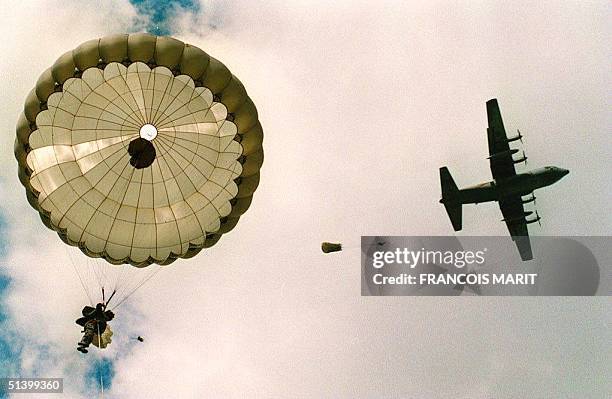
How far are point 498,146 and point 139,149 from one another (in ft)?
80.4

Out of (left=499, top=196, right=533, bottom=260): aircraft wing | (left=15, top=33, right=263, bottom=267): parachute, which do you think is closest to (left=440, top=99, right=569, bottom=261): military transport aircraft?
(left=499, top=196, right=533, bottom=260): aircraft wing

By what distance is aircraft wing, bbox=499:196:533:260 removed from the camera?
49.3 metres

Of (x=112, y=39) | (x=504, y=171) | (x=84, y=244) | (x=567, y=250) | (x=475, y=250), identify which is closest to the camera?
(x=112, y=39)

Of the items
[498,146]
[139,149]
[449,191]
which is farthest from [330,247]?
[498,146]

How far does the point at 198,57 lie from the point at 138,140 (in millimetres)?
3893

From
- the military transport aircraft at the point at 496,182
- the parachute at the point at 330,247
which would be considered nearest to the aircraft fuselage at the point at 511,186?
the military transport aircraft at the point at 496,182

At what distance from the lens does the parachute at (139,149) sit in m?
27.0

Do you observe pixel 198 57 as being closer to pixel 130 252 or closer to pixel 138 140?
pixel 138 140

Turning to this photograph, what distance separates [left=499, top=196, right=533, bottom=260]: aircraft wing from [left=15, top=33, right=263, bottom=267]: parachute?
23.7 metres

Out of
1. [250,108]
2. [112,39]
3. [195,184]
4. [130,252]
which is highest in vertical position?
[112,39]

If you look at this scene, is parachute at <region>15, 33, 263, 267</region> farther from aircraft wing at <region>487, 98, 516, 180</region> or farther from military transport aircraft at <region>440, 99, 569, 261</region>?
aircraft wing at <region>487, 98, 516, 180</region>

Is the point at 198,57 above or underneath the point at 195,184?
above

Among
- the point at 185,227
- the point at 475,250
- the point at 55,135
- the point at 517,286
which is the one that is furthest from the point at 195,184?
the point at 517,286

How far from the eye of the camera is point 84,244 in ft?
93.0
